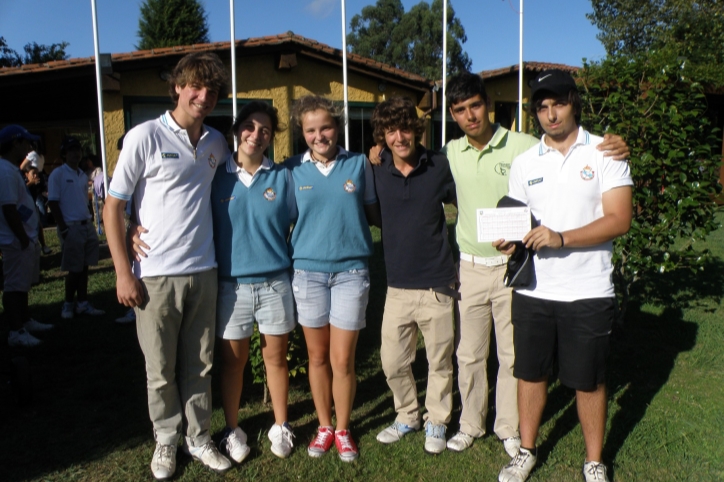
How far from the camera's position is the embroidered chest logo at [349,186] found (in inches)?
127

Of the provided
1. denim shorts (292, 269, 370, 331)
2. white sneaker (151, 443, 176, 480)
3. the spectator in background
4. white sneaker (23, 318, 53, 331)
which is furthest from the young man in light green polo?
the spectator in background

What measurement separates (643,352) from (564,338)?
259cm

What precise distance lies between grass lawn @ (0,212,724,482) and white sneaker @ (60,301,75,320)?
54 cm

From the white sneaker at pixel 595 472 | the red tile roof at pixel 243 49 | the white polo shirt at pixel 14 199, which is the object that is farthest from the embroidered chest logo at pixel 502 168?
the red tile roof at pixel 243 49

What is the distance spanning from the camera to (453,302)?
139 inches

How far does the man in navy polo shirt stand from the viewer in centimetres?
332

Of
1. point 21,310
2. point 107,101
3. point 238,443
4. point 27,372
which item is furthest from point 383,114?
point 107,101

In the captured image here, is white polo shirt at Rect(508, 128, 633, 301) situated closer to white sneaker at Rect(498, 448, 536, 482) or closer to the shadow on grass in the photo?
white sneaker at Rect(498, 448, 536, 482)

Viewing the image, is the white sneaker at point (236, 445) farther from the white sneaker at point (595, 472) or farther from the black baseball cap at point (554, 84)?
the black baseball cap at point (554, 84)

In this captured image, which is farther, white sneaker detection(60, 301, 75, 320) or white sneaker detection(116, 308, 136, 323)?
white sneaker detection(60, 301, 75, 320)

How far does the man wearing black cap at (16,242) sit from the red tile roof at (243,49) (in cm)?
519

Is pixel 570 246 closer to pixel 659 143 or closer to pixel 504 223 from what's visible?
pixel 504 223

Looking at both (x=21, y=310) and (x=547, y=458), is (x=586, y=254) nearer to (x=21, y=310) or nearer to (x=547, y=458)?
(x=547, y=458)

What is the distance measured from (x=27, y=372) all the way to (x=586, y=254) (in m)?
3.68
